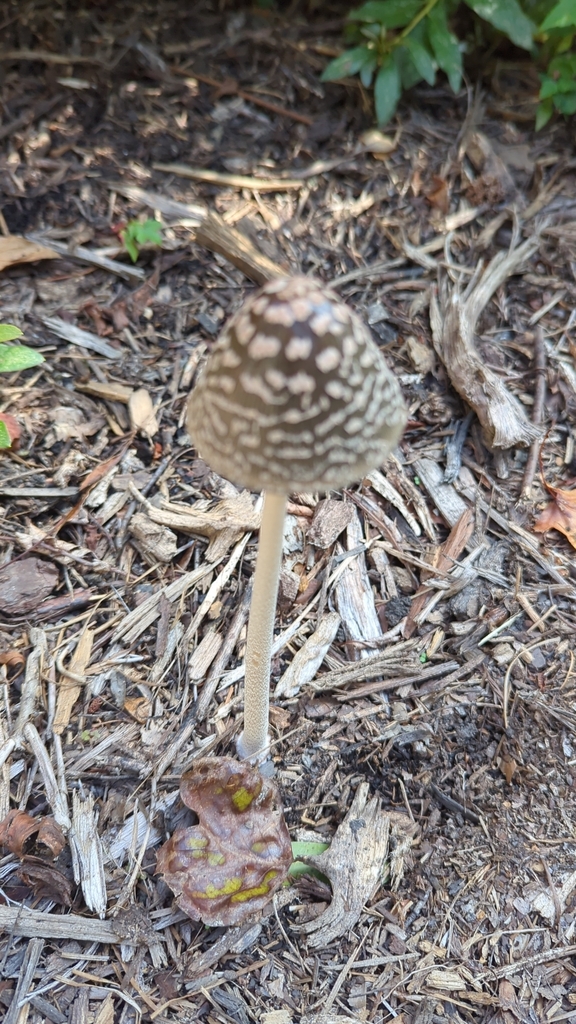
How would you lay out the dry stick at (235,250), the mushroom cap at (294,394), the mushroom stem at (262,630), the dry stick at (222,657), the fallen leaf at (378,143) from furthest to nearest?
the fallen leaf at (378,143) → the dry stick at (235,250) → the dry stick at (222,657) → the mushroom stem at (262,630) → the mushroom cap at (294,394)

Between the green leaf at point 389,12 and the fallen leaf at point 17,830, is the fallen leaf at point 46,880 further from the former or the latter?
the green leaf at point 389,12

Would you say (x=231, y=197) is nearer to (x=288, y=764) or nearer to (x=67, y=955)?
(x=288, y=764)

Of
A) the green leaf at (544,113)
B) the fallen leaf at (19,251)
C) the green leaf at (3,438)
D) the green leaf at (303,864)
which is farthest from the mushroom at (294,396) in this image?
the green leaf at (544,113)

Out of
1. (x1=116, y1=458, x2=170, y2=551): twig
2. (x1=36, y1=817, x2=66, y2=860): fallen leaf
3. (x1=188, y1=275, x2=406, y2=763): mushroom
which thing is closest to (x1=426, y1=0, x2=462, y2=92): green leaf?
(x1=116, y1=458, x2=170, y2=551): twig

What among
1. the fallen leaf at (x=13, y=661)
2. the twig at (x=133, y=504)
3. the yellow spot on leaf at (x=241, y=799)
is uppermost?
the twig at (x=133, y=504)

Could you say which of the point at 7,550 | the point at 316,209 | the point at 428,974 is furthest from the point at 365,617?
the point at 316,209

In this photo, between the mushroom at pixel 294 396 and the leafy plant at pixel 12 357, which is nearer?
the mushroom at pixel 294 396

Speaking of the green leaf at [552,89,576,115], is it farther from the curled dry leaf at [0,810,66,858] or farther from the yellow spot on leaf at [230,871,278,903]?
the curled dry leaf at [0,810,66,858]
